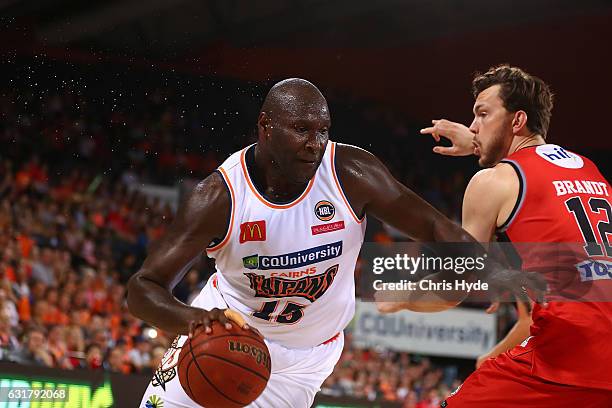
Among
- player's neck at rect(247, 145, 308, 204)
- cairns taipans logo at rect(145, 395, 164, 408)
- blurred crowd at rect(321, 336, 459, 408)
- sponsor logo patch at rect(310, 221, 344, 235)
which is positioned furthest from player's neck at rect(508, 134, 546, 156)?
blurred crowd at rect(321, 336, 459, 408)

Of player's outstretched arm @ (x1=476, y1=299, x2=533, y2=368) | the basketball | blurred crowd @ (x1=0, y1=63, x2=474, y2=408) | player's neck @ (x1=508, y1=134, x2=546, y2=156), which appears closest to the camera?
the basketball

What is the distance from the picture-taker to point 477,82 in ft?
13.5

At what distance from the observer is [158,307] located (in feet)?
10.4

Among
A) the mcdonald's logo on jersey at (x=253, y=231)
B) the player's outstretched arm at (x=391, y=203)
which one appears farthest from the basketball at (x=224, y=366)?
the player's outstretched arm at (x=391, y=203)

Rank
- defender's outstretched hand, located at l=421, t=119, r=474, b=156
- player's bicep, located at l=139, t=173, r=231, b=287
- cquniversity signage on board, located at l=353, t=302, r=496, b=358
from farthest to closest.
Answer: cquniversity signage on board, located at l=353, t=302, r=496, b=358
defender's outstretched hand, located at l=421, t=119, r=474, b=156
player's bicep, located at l=139, t=173, r=231, b=287

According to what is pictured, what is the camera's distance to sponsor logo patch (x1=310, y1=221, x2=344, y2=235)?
11.7ft

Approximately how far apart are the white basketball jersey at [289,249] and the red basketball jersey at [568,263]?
2.41 feet

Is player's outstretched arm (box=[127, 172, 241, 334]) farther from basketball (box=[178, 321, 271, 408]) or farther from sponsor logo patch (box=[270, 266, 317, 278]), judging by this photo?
sponsor logo patch (box=[270, 266, 317, 278])

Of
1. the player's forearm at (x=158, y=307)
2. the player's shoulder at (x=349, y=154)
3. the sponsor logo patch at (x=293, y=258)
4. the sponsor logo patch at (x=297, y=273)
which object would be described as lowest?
the player's forearm at (x=158, y=307)

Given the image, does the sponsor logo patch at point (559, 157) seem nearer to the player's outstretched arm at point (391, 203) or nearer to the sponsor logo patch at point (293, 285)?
the player's outstretched arm at point (391, 203)

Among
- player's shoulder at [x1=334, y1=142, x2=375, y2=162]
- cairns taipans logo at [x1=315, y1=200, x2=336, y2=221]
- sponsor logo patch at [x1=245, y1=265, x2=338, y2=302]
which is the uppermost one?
player's shoulder at [x1=334, y1=142, x2=375, y2=162]

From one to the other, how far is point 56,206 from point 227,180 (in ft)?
23.0

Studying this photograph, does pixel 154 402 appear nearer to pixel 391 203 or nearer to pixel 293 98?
pixel 391 203

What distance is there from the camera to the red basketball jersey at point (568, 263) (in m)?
3.43
